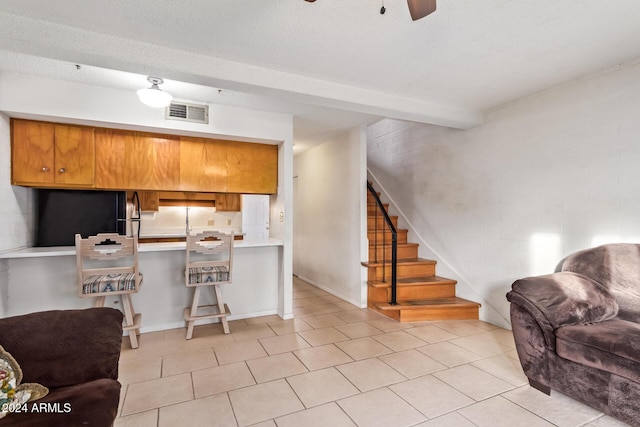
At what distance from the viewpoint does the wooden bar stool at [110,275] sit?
2.69 m

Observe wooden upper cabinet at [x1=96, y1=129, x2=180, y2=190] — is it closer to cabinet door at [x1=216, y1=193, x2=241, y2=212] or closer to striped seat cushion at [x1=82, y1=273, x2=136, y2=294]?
striped seat cushion at [x1=82, y1=273, x2=136, y2=294]

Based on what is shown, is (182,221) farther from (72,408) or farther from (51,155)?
(72,408)

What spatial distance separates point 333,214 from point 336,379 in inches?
112

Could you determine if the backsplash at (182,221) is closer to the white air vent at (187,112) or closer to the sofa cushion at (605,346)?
the white air vent at (187,112)

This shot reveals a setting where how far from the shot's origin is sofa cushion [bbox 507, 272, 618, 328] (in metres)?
2.18

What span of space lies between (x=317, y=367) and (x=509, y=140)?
10.1 feet

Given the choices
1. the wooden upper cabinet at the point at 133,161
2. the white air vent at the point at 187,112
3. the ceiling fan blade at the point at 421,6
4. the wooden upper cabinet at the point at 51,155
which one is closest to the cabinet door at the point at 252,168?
the wooden upper cabinet at the point at 133,161

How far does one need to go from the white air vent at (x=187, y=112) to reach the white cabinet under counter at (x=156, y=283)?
136cm

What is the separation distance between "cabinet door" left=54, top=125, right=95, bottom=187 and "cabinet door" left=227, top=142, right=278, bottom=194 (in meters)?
1.36

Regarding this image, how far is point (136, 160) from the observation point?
3301 mm

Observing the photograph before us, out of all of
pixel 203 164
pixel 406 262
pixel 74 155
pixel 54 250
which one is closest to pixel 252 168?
pixel 203 164

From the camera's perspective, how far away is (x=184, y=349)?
9.52 feet

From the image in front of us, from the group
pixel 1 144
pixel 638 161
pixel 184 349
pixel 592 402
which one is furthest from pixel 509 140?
pixel 1 144

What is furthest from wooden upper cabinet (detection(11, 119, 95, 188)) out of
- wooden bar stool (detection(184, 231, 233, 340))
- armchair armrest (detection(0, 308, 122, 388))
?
armchair armrest (detection(0, 308, 122, 388))
